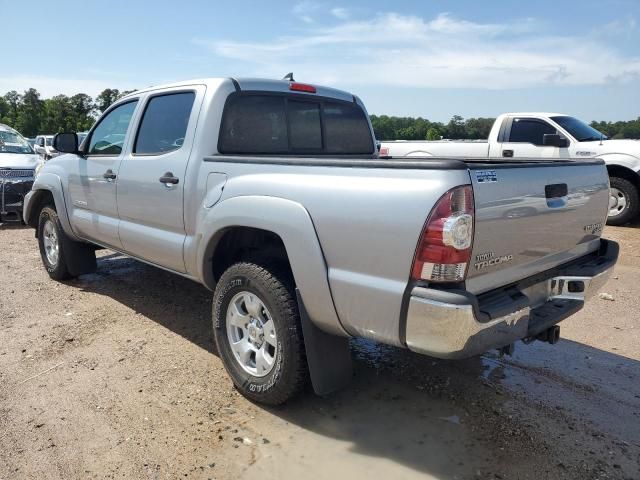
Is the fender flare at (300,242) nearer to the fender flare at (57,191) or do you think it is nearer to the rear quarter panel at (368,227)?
the rear quarter panel at (368,227)

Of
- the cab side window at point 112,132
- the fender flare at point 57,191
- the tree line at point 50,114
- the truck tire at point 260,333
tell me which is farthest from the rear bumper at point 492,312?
the tree line at point 50,114

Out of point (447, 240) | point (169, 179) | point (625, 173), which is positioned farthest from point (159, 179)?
point (625, 173)

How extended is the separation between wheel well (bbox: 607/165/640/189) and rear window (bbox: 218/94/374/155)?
20.5 feet

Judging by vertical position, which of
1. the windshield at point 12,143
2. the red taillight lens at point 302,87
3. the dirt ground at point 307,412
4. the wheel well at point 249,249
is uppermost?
the red taillight lens at point 302,87

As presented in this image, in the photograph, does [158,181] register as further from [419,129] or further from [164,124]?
[419,129]

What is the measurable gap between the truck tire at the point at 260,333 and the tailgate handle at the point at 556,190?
4.91 ft

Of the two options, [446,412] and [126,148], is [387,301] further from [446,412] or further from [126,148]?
[126,148]

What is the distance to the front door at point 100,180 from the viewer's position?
456cm

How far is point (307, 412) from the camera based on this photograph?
126 inches

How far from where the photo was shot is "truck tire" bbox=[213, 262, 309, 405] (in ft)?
9.68

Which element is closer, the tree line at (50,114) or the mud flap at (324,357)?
the mud flap at (324,357)

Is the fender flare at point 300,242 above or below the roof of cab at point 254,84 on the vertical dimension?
below

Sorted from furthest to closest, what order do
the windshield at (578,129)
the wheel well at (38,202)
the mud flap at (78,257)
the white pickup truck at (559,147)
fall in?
the windshield at (578,129), the white pickup truck at (559,147), the wheel well at (38,202), the mud flap at (78,257)

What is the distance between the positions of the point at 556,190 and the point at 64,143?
4460mm
